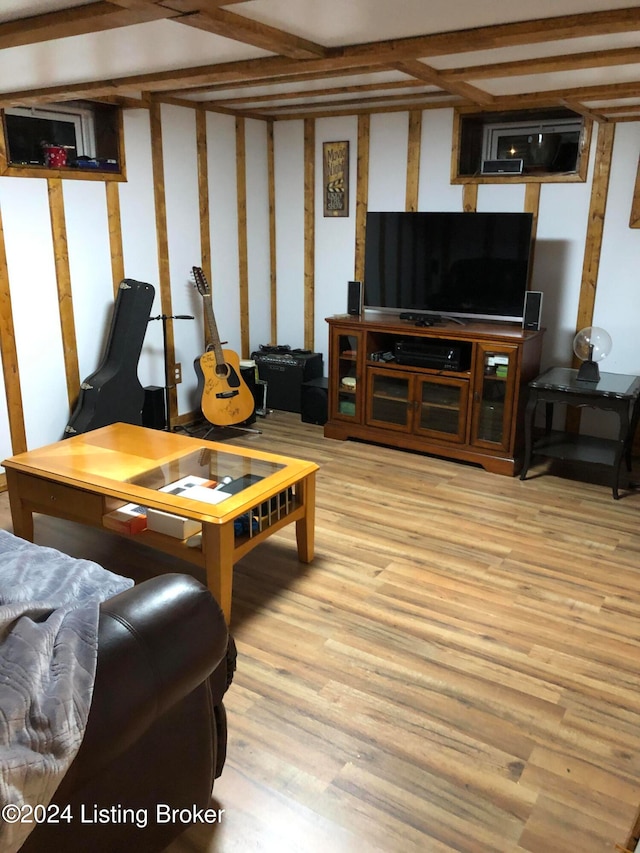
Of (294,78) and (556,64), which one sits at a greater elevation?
(294,78)

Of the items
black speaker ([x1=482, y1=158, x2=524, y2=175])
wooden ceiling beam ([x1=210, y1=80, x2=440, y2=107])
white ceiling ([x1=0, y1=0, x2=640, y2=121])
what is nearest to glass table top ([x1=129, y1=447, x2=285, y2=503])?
white ceiling ([x1=0, y1=0, x2=640, y2=121])

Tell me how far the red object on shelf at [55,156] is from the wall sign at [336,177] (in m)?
2.00

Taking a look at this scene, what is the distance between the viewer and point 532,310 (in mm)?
4230

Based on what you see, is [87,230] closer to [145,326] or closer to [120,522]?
[145,326]

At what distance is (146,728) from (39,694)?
0.84ft

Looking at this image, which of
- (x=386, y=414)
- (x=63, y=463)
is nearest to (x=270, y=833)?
(x=63, y=463)

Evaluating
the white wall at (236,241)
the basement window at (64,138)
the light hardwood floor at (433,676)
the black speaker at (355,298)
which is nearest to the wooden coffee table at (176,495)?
the light hardwood floor at (433,676)

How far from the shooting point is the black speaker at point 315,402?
16.7 feet

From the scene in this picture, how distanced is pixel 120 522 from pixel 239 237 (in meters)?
3.26

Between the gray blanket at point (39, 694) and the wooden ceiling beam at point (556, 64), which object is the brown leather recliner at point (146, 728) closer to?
the gray blanket at point (39, 694)

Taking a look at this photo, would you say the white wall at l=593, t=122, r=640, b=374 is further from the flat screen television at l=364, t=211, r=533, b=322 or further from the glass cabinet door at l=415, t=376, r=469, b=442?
the glass cabinet door at l=415, t=376, r=469, b=442

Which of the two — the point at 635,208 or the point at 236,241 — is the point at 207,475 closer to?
the point at 236,241

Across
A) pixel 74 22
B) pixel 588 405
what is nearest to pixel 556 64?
pixel 74 22

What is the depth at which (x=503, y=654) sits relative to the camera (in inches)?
98.5
